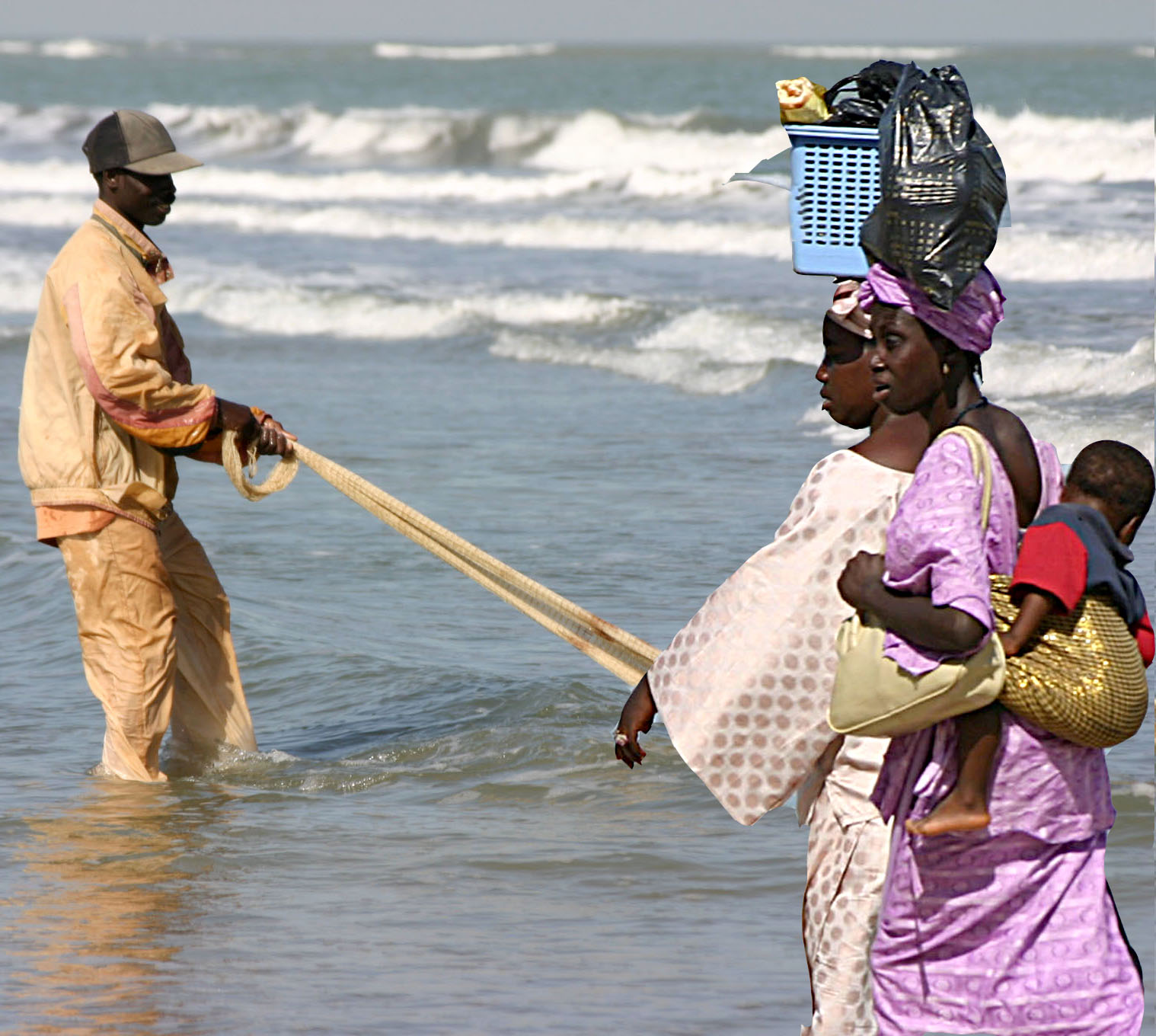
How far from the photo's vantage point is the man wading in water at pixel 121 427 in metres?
4.80

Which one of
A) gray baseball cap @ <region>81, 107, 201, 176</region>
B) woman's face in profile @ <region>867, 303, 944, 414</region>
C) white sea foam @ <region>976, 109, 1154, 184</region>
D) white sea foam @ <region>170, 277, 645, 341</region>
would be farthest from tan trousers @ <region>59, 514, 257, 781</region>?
white sea foam @ <region>976, 109, 1154, 184</region>

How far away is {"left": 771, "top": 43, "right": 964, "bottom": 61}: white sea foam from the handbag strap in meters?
102

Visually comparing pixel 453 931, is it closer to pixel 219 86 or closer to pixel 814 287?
pixel 814 287

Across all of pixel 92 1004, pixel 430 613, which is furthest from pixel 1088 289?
pixel 92 1004

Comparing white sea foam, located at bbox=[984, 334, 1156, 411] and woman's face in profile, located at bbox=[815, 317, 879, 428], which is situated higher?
woman's face in profile, located at bbox=[815, 317, 879, 428]

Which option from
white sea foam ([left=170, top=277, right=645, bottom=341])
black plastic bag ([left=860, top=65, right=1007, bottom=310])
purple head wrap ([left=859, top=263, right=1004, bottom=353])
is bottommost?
white sea foam ([left=170, top=277, right=645, bottom=341])

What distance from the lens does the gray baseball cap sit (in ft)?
16.0

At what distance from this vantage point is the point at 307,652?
6785 millimetres

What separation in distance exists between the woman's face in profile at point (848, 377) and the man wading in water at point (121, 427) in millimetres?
2391

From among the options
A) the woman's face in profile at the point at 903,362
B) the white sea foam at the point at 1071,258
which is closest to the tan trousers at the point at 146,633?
the woman's face in profile at the point at 903,362

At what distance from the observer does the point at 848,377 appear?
111 inches

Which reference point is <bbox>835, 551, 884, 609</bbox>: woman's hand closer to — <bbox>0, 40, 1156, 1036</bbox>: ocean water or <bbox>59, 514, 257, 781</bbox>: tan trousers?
<bbox>0, 40, 1156, 1036</bbox>: ocean water

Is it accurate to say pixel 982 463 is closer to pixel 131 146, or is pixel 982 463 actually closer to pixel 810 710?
pixel 810 710

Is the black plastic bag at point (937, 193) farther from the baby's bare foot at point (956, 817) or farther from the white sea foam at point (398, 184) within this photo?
the white sea foam at point (398, 184)
